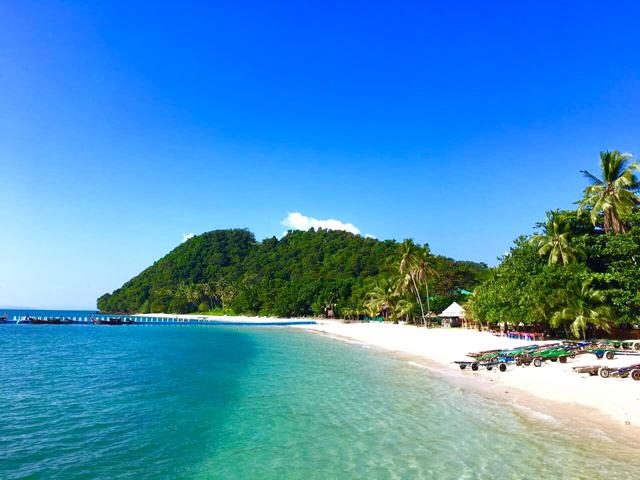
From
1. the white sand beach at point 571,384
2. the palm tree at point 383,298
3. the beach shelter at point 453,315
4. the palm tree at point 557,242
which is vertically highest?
the palm tree at point 557,242

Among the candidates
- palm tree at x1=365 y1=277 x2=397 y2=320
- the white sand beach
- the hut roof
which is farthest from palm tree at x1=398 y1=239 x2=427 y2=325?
the white sand beach

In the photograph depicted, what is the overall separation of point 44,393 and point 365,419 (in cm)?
1473

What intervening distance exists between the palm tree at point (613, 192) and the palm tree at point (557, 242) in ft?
5.70

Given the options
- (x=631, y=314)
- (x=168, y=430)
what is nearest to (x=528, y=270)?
(x=631, y=314)

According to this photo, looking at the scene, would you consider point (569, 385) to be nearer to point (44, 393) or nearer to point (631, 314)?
point (631, 314)

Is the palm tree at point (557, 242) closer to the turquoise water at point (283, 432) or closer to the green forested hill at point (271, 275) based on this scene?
the turquoise water at point (283, 432)

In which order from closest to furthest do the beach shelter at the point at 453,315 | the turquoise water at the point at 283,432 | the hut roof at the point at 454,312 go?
the turquoise water at the point at 283,432 < the hut roof at the point at 454,312 < the beach shelter at the point at 453,315

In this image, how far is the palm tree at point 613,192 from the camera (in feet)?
99.8

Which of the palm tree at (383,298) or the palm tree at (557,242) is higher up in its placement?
the palm tree at (557,242)

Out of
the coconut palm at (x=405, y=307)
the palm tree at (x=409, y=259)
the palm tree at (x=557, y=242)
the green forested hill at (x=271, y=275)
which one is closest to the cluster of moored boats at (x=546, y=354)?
the palm tree at (x=557, y=242)

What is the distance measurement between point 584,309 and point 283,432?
22.9 meters

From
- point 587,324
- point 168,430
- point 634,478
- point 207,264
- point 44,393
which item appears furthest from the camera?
point 207,264

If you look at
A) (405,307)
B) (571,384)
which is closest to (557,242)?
(571,384)

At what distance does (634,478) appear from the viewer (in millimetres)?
8180
